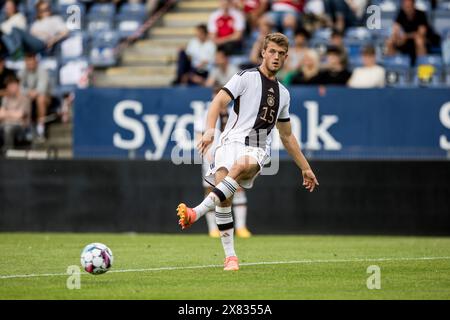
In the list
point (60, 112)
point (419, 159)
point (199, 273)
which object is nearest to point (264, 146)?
point (199, 273)

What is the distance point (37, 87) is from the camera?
826 inches

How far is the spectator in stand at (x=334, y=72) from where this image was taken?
751 inches

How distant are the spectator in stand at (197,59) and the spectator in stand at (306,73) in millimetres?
1986

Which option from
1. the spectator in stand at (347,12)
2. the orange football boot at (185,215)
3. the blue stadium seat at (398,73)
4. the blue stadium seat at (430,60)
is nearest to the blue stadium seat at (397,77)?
the blue stadium seat at (398,73)

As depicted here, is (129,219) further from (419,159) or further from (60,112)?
(419,159)

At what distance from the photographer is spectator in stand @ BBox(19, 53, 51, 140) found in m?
20.6

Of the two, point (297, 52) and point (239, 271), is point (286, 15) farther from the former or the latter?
point (239, 271)

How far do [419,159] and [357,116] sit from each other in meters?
1.31

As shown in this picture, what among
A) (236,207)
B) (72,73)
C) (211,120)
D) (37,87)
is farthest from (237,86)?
(72,73)

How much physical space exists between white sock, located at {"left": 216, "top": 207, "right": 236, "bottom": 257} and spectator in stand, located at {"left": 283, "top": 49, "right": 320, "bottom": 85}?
8.10m

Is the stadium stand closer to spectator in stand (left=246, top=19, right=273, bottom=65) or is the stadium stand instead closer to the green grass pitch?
spectator in stand (left=246, top=19, right=273, bottom=65)

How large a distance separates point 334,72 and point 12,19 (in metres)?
8.66

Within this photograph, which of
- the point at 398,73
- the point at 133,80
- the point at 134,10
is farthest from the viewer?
the point at 134,10

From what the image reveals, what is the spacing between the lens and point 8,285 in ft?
32.2
